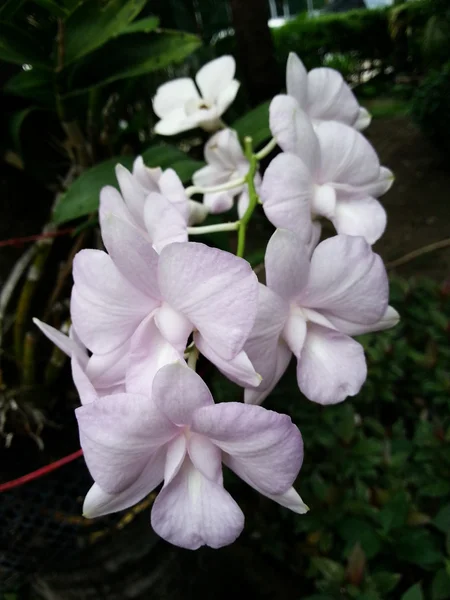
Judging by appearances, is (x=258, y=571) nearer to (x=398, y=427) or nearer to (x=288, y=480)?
(x=398, y=427)

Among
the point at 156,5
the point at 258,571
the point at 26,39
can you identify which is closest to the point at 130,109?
the point at 156,5

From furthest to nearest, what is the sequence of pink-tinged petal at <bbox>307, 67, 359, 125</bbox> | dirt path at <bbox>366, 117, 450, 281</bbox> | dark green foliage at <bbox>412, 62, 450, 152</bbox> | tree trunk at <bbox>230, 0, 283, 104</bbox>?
dark green foliage at <bbox>412, 62, 450, 152</bbox>
dirt path at <bbox>366, 117, 450, 281</bbox>
tree trunk at <bbox>230, 0, 283, 104</bbox>
pink-tinged petal at <bbox>307, 67, 359, 125</bbox>

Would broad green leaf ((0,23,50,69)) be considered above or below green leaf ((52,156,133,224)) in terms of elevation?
above

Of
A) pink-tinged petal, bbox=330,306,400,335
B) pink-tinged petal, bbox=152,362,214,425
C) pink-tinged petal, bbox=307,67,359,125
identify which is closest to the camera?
pink-tinged petal, bbox=152,362,214,425

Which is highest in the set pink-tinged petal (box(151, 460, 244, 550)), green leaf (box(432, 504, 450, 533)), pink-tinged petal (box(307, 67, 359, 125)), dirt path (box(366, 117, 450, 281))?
pink-tinged petal (box(307, 67, 359, 125))

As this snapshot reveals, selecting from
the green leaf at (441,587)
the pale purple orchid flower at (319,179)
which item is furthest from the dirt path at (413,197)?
the pale purple orchid flower at (319,179)

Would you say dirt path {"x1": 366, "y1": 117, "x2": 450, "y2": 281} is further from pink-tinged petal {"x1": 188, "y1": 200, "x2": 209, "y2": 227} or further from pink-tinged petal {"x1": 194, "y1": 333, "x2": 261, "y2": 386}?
pink-tinged petal {"x1": 194, "y1": 333, "x2": 261, "y2": 386}

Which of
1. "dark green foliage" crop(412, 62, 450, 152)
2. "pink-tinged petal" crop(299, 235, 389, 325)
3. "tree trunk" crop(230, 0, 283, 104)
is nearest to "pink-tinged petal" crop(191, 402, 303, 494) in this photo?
"pink-tinged petal" crop(299, 235, 389, 325)
